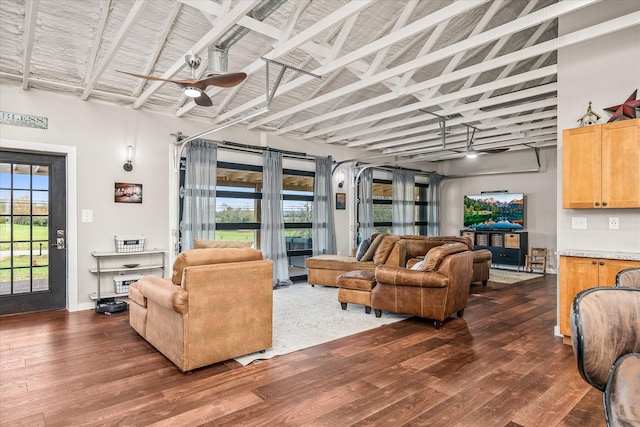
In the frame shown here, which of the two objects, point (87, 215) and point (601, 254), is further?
point (87, 215)

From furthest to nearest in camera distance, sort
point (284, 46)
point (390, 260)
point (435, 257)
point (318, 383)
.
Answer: point (390, 260)
point (435, 257)
point (284, 46)
point (318, 383)

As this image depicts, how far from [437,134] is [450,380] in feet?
18.1

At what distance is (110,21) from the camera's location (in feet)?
12.3

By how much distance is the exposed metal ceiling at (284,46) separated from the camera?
3.28 m

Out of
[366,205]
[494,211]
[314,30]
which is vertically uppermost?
[314,30]

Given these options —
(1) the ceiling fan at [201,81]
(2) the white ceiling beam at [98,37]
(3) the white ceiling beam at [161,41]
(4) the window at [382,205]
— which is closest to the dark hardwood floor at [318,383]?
(1) the ceiling fan at [201,81]

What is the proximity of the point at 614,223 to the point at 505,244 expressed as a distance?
561 cm

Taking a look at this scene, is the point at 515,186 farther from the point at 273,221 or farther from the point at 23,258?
the point at 23,258

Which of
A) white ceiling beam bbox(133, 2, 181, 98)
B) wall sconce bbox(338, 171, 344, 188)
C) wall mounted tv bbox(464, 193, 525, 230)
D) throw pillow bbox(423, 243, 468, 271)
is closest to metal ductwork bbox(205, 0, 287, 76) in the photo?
white ceiling beam bbox(133, 2, 181, 98)

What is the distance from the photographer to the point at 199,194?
239 inches

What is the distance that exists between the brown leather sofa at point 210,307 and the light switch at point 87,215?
7.45 feet

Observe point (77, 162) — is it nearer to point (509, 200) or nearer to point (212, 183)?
point (212, 183)

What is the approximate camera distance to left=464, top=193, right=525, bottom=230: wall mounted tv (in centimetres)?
916

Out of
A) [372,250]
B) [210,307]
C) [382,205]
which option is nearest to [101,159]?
[210,307]
